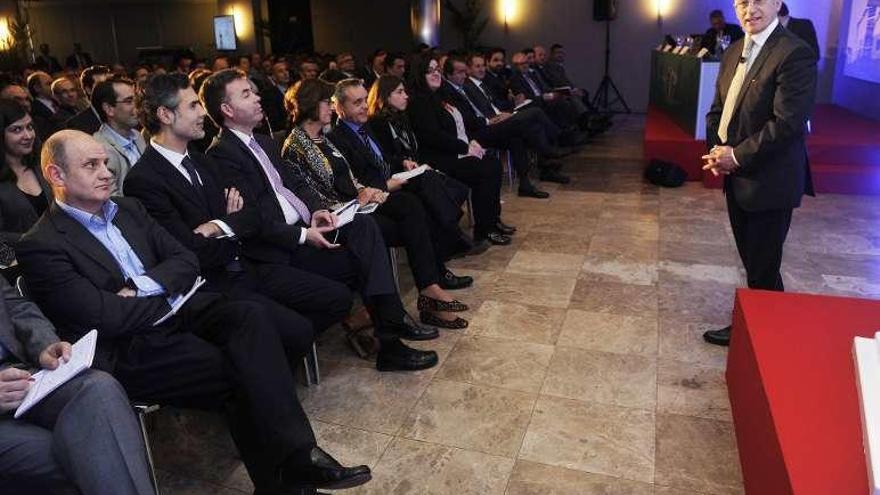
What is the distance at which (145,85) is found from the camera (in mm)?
2578

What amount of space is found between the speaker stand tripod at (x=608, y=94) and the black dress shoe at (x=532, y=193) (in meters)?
6.31

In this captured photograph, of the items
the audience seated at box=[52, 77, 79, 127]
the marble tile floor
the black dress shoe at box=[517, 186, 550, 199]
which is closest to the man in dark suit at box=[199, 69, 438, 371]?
the marble tile floor

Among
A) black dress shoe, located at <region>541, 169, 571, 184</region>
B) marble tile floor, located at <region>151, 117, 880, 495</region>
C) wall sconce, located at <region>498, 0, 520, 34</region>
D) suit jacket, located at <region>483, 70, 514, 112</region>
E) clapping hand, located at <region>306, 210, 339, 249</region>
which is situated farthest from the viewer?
wall sconce, located at <region>498, 0, 520, 34</region>

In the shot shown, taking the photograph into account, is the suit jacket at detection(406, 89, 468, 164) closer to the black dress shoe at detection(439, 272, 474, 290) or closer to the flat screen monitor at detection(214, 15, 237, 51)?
the black dress shoe at detection(439, 272, 474, 290)

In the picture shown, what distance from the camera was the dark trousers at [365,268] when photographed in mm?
2943

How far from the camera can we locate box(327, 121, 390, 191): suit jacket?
3562 mm

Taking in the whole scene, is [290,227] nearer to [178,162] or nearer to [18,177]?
[178,162]

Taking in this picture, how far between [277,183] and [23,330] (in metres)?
1.28

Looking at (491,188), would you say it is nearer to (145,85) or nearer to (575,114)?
(145,85)

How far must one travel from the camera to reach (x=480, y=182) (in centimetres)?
455

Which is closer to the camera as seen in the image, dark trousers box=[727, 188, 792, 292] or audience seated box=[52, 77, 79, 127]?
dark trousers box=[727, 188, 792, 292]

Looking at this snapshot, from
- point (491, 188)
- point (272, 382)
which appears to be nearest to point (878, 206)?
point (491, 188)

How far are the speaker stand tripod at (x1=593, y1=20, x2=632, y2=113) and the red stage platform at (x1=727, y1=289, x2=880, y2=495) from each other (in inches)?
383

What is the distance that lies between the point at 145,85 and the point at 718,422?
2533 millimetres
